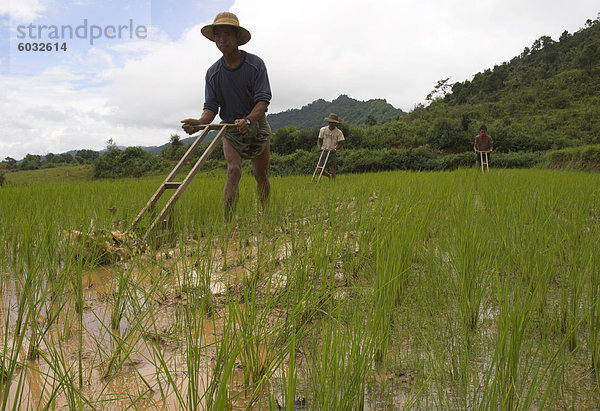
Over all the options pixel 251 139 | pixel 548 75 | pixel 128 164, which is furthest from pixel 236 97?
pixel 548 75

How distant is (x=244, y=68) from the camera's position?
10.2ft

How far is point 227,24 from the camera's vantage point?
2.79 metres

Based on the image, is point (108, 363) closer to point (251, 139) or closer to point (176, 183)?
point (176, 183)

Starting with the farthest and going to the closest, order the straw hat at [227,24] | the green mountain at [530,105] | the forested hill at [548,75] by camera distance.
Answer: the forested hill at [548,75] < the green mountain at [530,105] < the straw hat at [227,24]

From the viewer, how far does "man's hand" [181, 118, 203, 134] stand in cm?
267

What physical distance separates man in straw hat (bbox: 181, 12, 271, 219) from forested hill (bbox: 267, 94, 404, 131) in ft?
159

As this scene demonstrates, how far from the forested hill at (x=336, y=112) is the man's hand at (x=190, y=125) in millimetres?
49152

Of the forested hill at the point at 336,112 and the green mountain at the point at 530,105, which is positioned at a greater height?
the forested hill at the point at 336,112

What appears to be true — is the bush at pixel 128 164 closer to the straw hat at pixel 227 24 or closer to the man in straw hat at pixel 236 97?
the man in straw hat at pixel 236 97

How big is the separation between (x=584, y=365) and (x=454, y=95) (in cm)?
3948

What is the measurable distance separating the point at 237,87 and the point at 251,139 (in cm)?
44

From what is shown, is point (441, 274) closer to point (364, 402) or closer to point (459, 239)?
point (459, 239)

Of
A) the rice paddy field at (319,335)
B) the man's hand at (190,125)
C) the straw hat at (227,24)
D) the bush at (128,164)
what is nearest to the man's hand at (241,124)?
the man's hand at (190,125)

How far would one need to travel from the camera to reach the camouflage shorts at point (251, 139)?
3.09 metres
